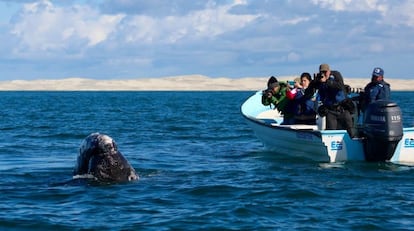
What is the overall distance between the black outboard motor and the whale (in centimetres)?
499

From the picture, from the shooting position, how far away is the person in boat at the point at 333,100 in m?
15.5

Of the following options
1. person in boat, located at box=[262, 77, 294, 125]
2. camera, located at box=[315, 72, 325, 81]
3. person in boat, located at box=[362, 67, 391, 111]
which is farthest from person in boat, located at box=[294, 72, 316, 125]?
person in boat, located at box=[362, 67, 391, 111]

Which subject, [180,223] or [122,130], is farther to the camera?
[122,130]

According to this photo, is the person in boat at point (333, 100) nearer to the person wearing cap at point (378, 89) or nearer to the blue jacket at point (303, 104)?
the person wearing cap at point (378, 89)

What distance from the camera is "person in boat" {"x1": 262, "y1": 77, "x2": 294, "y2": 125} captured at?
1762 cm

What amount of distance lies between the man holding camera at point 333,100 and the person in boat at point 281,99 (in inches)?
69.0

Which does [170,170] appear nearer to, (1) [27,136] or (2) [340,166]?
(2) [340,166]

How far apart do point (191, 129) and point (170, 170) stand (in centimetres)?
1251

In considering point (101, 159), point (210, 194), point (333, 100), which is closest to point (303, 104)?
point (333, 100)

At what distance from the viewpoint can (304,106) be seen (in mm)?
17375

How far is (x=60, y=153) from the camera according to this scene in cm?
1873

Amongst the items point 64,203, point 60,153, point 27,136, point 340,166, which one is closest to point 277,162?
point 340,166

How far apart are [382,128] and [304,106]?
289 centimetres

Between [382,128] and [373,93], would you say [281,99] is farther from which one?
[382,128]
